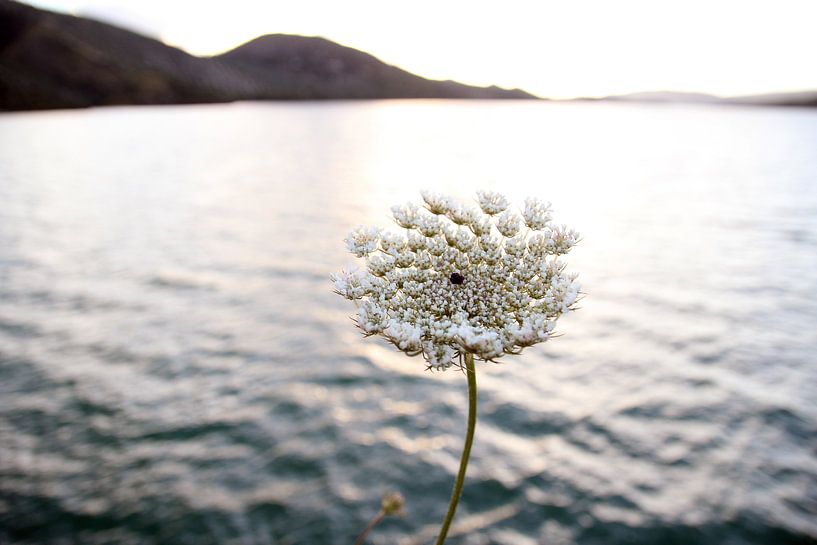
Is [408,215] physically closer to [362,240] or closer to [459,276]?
[362,240]

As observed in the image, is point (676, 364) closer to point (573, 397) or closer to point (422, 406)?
point (573, 397)

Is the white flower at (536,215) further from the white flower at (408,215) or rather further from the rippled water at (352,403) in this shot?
the rippled water at (352,403)

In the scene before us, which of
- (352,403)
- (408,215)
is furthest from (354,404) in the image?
(408,215)

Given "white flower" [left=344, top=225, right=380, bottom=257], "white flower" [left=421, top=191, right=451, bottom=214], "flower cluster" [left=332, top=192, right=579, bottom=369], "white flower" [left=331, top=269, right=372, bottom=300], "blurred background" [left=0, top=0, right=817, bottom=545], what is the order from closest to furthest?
"flower cluster" [left=332, top=192, right=579, bottom=369]
"white flower" [left=331, top=269, right=372, bottom=300]
"white flower" [left=344, top=225, right=380, bottom=257]
"white flower" [left=421, top=191, right=451, bottom=214]
"blurred background" [left=0, top=0, right=817, bottom=545]

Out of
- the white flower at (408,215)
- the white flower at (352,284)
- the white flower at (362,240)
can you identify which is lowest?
the white flower at (352,284)

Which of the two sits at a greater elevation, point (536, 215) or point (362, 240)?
point (536, 215)

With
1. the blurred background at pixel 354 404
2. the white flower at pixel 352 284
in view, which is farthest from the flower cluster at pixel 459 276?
the blurred background at pixel 354 404

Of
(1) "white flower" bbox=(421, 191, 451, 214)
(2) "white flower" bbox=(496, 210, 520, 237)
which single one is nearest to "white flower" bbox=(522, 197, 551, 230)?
(2) "white flower" bbox=(496, 210, 520, 237)

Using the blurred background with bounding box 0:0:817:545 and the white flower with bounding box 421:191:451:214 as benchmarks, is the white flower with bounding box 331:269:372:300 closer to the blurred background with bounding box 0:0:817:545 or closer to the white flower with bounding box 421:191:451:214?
the white flower with bounding box 421:191:451:214

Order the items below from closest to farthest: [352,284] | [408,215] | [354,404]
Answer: [352,284]
[408,215]
[354,404]
